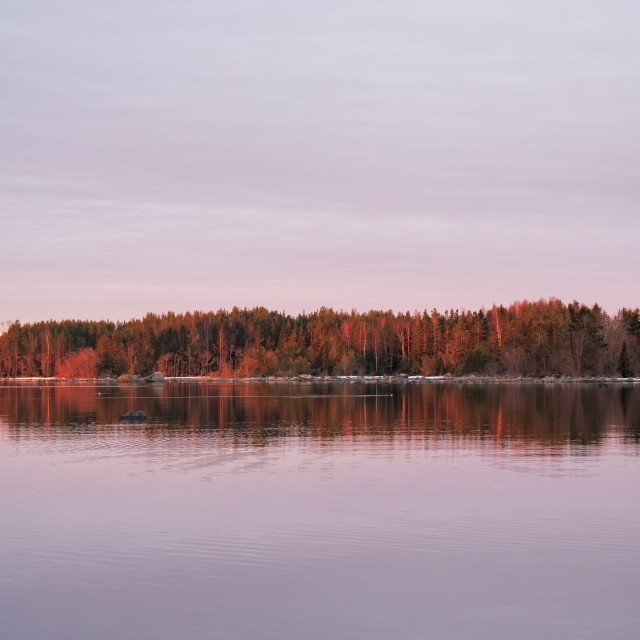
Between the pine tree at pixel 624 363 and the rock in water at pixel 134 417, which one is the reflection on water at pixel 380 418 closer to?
the rock in water at pixel 134 417

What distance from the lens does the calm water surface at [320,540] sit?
16.8 m

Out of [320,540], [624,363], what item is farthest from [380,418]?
[624,363]

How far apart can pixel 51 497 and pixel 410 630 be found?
18485 mm

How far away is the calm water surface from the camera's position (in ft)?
55.2

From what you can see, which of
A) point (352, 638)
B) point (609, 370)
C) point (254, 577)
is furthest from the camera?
point (609, 370)

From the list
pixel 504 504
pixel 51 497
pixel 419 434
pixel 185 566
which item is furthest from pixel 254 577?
pixel 419 434

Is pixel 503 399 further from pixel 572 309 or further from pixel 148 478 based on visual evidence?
pixel 572 309

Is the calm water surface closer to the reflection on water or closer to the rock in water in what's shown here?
the reflection on water

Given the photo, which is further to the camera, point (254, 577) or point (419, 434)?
point (419, 434)

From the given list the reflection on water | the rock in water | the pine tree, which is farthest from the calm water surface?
the pine tree

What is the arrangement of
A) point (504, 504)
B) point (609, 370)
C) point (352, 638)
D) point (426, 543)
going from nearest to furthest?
point (352, 638) < point (426, 543) < point (504, 504) < point (609, 370)

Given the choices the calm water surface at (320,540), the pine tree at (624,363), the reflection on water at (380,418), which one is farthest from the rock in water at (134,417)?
the pine tree at (624,363)

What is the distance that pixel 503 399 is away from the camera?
98000mm

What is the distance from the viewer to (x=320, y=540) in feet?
76.6
